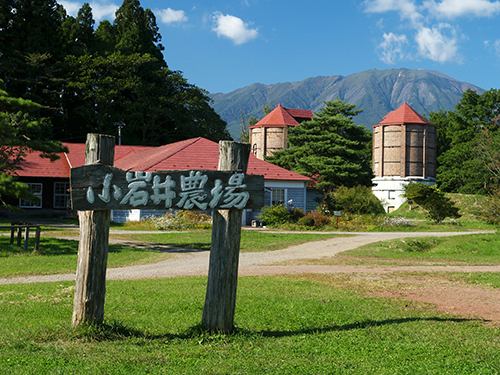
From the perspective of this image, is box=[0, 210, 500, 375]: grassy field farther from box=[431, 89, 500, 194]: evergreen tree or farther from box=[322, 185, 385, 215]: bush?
box=[431, 89, 500, 194]: evergreen tree

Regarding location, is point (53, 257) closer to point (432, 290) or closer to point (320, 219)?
point (432, 290)

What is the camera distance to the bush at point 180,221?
26.2 metres

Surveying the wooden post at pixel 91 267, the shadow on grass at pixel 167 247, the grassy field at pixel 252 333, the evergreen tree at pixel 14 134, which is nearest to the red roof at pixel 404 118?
the shadow on grass at pixel 167 247

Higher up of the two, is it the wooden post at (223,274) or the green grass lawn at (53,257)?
the wooden post at (223,274)

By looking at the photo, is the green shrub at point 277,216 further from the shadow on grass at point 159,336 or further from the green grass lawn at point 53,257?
the shadow on grass at point 159,336

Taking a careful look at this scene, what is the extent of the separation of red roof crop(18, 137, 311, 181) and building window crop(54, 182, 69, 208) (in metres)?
1.20

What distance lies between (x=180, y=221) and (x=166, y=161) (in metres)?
4.48

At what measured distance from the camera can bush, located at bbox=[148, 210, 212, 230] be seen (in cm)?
2620

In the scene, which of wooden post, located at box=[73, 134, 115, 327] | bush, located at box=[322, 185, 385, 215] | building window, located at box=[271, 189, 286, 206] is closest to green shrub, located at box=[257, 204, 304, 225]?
building window, located at box=[271, 189, 286, 206]

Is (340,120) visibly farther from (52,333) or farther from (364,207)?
(52,333)

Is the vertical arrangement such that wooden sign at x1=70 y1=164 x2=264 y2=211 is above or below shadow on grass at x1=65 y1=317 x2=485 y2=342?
above

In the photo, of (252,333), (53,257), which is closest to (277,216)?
(53,257)

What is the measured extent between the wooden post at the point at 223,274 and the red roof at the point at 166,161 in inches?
834

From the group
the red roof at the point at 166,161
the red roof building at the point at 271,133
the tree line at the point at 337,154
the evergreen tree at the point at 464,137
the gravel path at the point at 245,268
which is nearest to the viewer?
the gravel path at the point at 245,268
